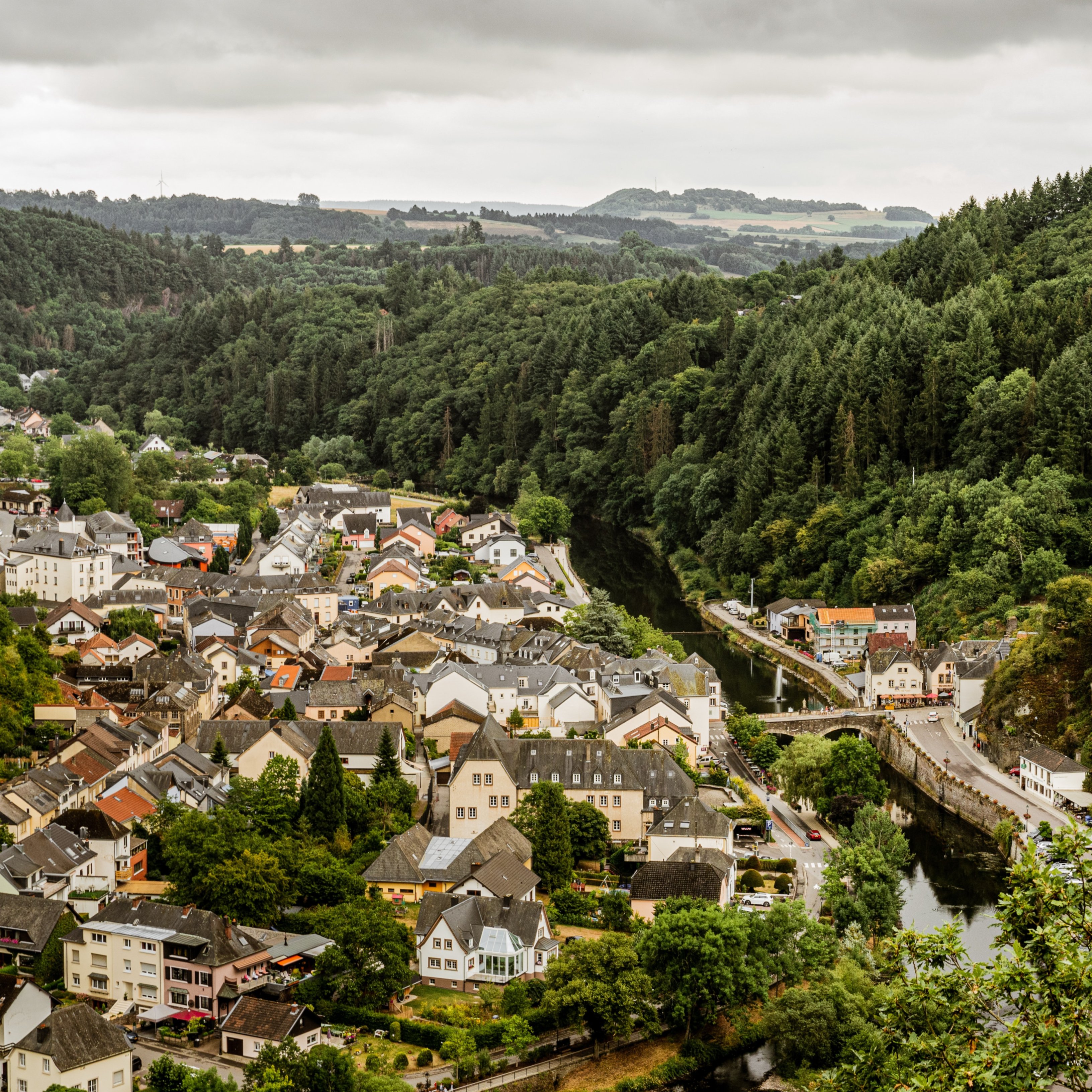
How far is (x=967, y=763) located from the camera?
136 feet

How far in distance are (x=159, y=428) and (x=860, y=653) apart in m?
64.0

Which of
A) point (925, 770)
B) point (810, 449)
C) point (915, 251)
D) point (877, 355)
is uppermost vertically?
point (915, 251)

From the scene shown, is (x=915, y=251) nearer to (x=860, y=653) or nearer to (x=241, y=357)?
(x=860, y=653)

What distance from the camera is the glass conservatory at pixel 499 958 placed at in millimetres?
27094

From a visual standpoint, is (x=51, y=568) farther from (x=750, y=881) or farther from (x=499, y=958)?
(x=499, y=958)

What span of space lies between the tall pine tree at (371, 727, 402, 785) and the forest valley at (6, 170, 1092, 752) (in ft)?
58.7

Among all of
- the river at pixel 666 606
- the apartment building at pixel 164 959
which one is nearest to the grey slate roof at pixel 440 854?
the apartment building at pixel 164 959

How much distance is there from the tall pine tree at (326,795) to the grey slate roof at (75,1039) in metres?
9.24

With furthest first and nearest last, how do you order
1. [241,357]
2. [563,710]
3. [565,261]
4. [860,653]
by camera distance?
[565,261], [241,357], [860,653], [563,710]

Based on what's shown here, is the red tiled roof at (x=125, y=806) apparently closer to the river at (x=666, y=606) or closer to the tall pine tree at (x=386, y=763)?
the tall pine tree at (x=386, y=763)

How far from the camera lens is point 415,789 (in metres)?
34.3

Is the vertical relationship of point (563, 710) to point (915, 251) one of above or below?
below

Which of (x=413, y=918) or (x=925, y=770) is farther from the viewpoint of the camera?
(x=925, y=770)

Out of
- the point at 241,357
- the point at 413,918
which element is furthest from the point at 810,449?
the point at 241,357
